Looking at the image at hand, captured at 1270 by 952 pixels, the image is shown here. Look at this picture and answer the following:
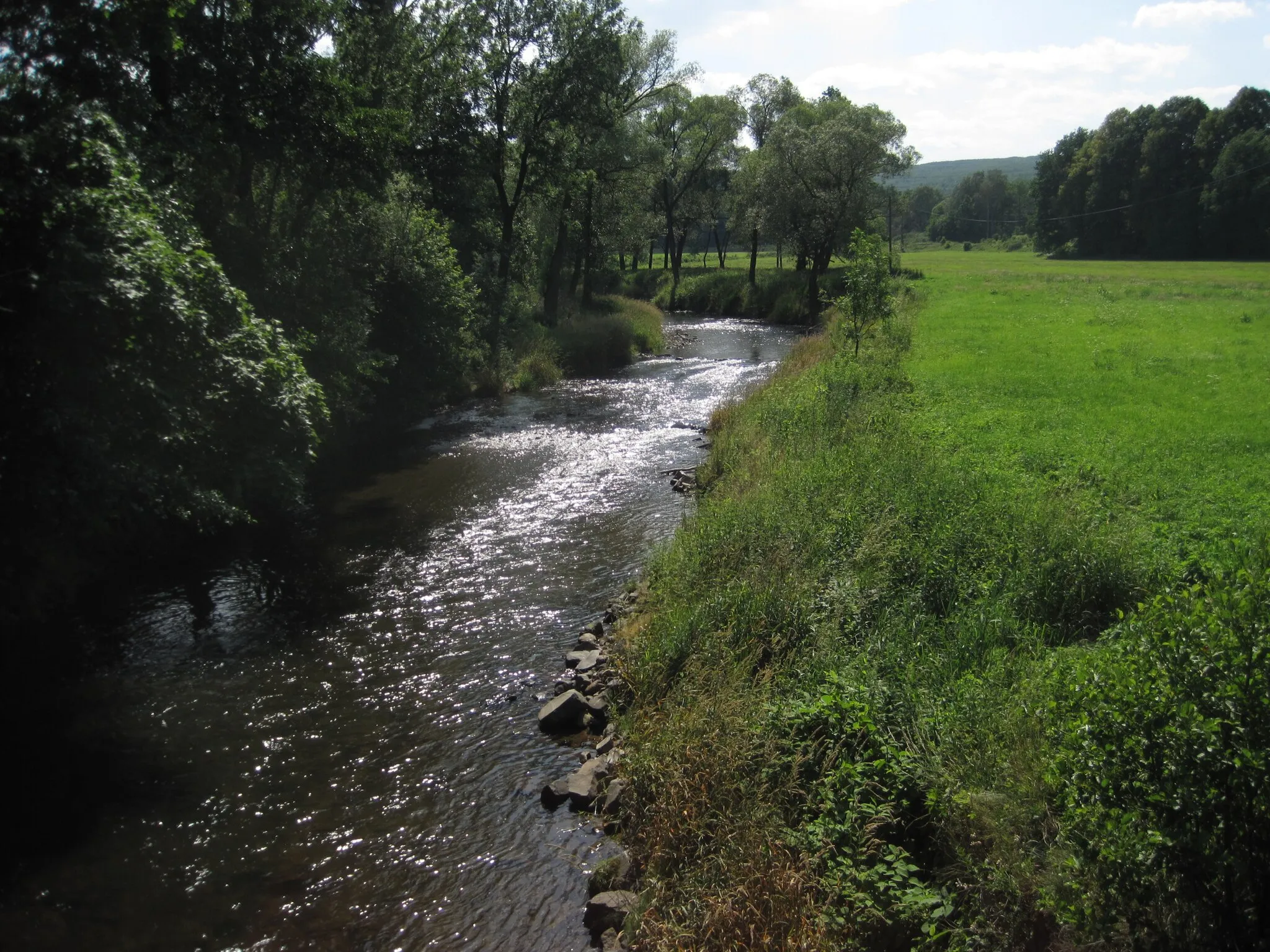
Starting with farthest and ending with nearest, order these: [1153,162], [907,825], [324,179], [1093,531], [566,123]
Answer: [1153,162], [566,123], [324,179], [1093,531], [907,825]

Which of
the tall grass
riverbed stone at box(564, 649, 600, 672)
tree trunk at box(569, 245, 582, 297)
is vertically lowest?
Answer: riverbed stone at box(564, 649, 600, 672)

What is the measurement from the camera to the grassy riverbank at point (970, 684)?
425 cm

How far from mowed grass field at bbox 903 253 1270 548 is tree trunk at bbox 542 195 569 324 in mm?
17014

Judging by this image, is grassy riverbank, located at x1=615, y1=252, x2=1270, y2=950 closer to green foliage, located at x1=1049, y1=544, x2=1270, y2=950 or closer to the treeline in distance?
green foliage, located at x1=1049, y1=544, x2=1270, y2=950

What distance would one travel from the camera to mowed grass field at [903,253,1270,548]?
10.7 m

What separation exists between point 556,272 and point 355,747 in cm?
3249

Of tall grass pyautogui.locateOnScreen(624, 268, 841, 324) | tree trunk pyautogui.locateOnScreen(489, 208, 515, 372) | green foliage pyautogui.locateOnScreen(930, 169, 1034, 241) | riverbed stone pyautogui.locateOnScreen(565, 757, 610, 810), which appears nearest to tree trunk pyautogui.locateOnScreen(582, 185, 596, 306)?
tree trunk pyautogui.locateOnScreen(489, 208, 515, 372)

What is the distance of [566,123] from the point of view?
32.2m

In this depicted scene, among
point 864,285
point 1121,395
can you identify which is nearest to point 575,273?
point 864,285

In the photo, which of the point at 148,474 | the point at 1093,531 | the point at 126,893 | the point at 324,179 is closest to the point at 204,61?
the point at 324,179

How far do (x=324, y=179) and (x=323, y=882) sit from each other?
616 inches

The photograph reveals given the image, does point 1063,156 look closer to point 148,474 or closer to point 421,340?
point 421,340

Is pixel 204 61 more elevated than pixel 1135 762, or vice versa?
pixel 204 61

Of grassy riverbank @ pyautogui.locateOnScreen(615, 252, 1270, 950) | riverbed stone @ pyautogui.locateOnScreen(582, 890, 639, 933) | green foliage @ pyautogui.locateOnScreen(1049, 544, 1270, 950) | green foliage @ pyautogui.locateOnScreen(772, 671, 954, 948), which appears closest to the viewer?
green foliage @ pyautogui.locateOnScreen(1049, 544, 1270, 950)
